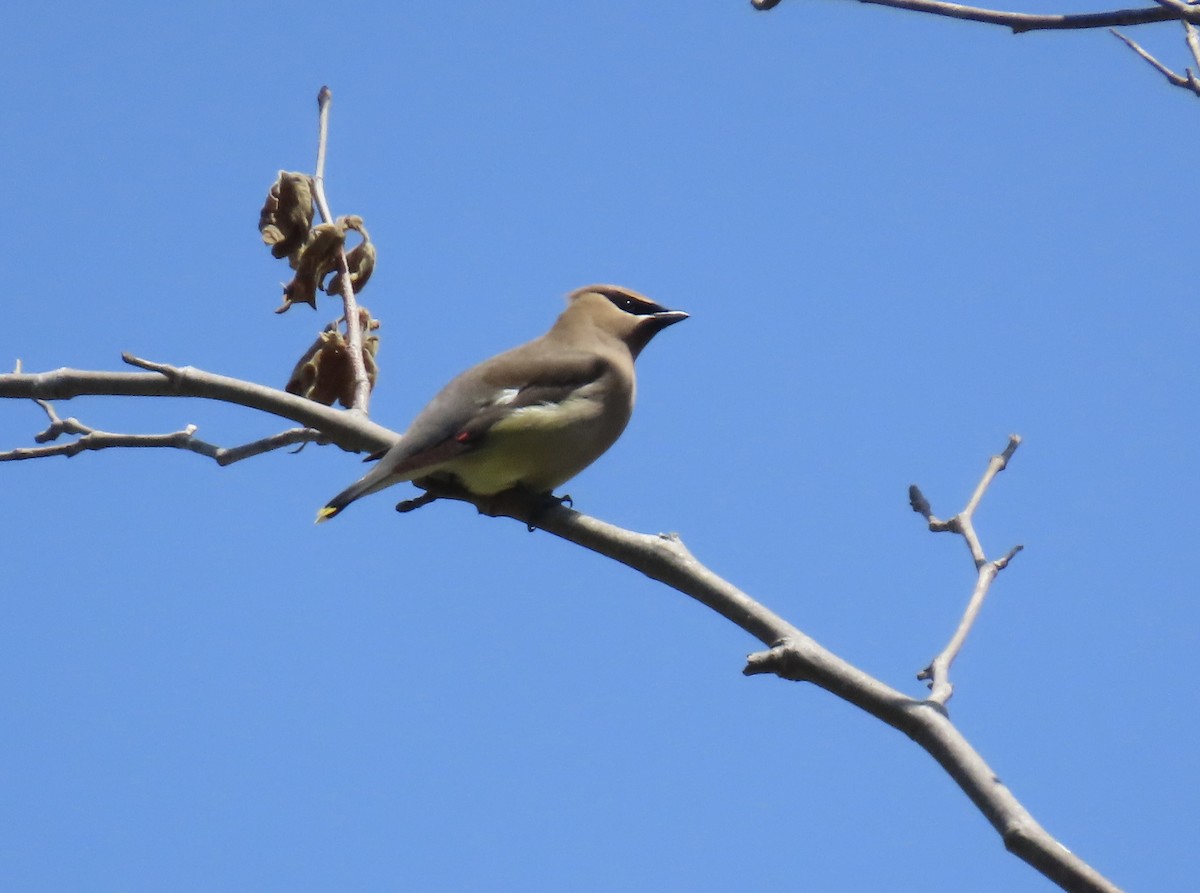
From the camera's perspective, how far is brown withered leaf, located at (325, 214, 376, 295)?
495cm

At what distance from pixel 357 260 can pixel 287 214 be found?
26 centimetres

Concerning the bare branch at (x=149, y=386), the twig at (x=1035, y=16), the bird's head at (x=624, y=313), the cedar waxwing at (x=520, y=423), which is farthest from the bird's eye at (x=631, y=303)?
the twig at (x=1035, y=16)

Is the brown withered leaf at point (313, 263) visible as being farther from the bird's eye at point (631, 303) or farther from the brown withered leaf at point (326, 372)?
the bird's eye at point (631, 303)

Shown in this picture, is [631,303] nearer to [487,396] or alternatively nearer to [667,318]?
[667,318]

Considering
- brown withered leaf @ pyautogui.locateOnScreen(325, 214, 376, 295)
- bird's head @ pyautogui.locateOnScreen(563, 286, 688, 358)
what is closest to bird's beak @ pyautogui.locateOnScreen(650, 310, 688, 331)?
bird's head @ pyautogui.locateOnScreen(563, 286, 688, 358)

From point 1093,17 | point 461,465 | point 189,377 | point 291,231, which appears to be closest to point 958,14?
point 1093,17

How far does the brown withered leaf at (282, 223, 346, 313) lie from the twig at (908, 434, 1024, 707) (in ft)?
6.98

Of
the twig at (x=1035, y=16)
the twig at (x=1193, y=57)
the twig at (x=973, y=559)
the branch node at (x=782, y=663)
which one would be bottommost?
the branch node at (x=782, y=663)

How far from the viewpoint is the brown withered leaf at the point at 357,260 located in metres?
4.95

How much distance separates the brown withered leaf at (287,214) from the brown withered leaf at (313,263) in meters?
0.07

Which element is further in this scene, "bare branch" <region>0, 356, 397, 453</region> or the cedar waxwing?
the cedar waxwing

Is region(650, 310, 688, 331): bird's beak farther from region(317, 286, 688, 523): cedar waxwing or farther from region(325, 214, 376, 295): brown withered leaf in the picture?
region(325, 214, 376, 295): brown withered leaf

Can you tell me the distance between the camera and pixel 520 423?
187 inches

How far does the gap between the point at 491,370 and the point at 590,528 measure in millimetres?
1562
